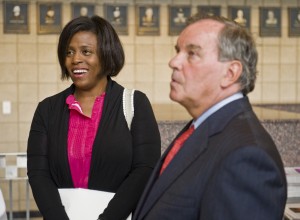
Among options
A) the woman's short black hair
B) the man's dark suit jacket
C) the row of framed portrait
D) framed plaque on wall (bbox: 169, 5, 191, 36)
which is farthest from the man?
framed plaque on wall (bbox: 169, 5, 191, 36)

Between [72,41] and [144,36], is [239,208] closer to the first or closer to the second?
[72,41]

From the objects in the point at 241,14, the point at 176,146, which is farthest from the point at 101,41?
the point at 241,14

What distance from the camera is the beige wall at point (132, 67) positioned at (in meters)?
4.80

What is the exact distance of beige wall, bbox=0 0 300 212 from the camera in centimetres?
480

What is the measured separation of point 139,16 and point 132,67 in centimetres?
50

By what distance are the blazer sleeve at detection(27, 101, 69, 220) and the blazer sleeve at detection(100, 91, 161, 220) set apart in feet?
0.53

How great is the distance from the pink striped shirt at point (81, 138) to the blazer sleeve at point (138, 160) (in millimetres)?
124

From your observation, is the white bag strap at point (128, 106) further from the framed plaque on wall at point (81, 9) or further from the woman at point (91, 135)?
the framed plaque on wall at point (81, 9)

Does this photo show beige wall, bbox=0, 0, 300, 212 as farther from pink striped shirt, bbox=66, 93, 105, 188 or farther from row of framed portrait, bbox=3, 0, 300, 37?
pink striped shirt, bbox=66, 93, 105, 188

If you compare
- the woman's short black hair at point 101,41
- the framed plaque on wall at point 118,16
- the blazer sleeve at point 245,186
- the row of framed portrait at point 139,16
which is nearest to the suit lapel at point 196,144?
the blazer sleeve at point 245,186

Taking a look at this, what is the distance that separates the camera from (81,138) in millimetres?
1711

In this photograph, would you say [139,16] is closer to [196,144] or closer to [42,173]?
[42,173]

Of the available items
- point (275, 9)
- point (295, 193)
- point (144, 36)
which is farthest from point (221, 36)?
point (275, 9)

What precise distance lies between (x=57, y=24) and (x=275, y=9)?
7.21ft
